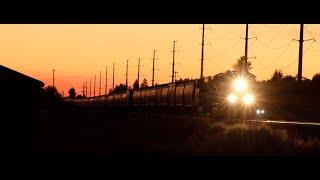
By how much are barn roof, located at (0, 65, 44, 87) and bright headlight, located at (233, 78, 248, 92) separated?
27.8 meters

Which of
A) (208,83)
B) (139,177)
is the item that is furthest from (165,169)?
(208,83)

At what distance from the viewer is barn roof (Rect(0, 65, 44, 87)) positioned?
15139 millimetres

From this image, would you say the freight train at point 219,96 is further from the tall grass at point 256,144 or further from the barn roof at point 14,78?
the barn roof at point 14,78

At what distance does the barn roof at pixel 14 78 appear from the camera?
15.1 metres

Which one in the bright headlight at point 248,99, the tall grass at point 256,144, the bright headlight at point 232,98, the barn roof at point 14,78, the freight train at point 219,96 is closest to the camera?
the barn roof at point 14,78

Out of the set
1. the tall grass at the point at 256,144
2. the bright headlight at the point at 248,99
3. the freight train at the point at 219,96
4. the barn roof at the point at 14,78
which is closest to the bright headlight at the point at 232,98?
the freight train at the point at 219,96

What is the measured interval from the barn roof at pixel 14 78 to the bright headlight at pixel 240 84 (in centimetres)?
2777

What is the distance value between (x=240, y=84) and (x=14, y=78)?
2995 centimetres

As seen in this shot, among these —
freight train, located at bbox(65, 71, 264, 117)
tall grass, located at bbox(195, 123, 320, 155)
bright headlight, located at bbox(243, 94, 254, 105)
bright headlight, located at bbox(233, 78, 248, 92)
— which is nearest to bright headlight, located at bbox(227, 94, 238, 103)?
freight train, located at bbox(65, 71, 264, 117)

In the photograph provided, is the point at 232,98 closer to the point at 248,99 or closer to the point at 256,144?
the point at 248,99

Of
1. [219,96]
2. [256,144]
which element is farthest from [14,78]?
[219,96]

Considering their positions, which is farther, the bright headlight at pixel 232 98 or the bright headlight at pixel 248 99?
the bright headlight at pixel 248 99

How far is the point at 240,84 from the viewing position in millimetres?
43500
